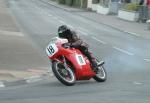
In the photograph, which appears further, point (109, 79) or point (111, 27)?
point (111, 27)

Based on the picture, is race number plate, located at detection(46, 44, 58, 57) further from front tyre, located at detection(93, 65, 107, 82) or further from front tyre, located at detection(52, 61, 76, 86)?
front tyre, located at detection(93, 65, 107, 82)

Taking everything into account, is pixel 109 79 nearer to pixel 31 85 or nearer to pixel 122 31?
pixel 31 85

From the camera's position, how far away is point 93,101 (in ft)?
34.7

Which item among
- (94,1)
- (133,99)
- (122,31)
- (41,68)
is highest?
(133,99)

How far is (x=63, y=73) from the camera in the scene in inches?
524

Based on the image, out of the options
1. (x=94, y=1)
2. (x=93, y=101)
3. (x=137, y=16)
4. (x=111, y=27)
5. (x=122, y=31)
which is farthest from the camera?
(x=94, y=1)

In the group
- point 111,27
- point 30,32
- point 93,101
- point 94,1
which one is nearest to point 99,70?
point 93,101

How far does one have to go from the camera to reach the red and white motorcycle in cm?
1332

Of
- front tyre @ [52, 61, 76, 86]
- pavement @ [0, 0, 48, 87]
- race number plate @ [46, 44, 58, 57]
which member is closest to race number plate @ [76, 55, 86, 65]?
front tyre @ [52, 61, 76, 86]

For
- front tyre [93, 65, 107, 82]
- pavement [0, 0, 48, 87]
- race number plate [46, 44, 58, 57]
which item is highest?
race number plate [46, 44, 58, 57]

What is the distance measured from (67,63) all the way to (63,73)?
0.37 m

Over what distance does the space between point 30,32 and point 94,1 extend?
3807cm

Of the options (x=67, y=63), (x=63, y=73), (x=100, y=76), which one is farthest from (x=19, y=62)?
(x=63, y=73)

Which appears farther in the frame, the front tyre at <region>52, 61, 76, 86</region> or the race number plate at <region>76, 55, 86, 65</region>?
the race number plate at <region>76, 55, 86, 65</region>
